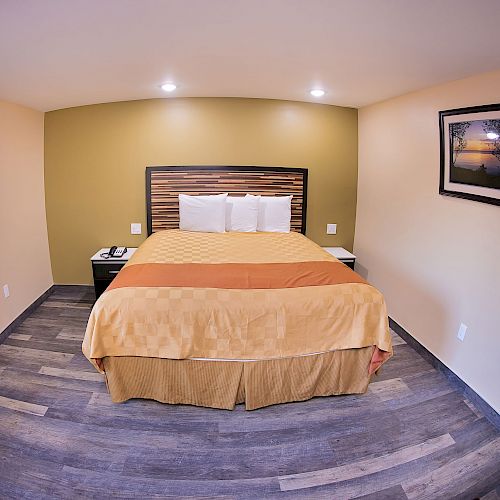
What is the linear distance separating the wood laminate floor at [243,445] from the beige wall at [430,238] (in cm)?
41

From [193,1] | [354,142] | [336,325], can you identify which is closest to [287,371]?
[336,325]

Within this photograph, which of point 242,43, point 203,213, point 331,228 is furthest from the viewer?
point 331,228

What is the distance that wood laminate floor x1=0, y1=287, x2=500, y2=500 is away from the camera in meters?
1.72

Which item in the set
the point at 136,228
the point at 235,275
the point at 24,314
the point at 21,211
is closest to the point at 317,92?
the point at 235,275

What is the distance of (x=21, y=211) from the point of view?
3260 mm

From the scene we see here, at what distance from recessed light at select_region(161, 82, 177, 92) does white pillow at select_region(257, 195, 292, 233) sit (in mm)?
1351

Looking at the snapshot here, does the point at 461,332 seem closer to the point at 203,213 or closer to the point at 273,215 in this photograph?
the point at 273,215

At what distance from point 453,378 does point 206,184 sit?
2.82 metres

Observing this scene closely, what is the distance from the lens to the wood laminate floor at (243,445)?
1.72 m

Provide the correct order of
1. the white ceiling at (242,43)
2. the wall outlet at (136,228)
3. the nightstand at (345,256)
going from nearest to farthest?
the white ceiling at (242,43)
the nightstand at (345,256)
the wall outlet at (136,228)

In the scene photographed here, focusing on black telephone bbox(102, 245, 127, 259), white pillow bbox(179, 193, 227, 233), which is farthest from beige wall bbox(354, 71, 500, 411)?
black telephone bbox(102, 245, 127, 259)

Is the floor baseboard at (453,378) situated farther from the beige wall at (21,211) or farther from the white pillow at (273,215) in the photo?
the beige wall at (21,211)

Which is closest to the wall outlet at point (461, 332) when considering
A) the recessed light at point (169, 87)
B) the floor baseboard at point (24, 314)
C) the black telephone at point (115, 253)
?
the recessed light at point (169, 87)

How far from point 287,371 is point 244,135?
2.52m
